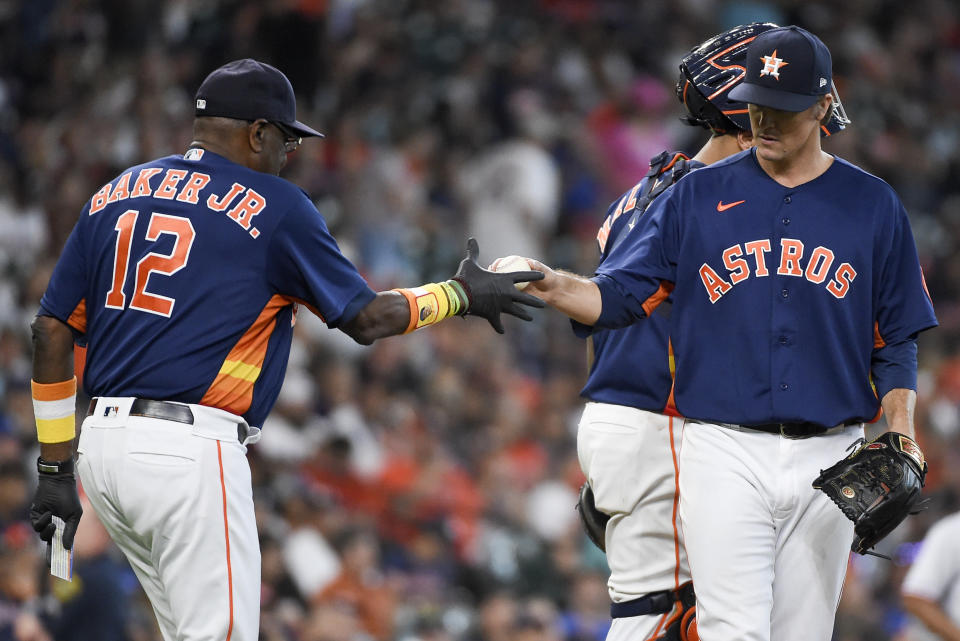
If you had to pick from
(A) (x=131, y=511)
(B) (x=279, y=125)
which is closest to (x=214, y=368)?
(A) (x=131, y=511)

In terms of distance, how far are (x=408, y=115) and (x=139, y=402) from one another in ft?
26.6

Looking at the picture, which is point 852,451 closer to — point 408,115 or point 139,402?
point 139,402

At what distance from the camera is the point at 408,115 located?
12086 mm

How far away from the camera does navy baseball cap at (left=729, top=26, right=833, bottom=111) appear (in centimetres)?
416

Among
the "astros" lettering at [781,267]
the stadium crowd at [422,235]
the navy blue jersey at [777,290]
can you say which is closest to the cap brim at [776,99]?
the navy blue jersey at [777,290]

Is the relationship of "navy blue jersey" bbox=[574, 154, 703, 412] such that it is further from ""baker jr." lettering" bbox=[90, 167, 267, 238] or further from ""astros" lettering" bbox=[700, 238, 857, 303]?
""baker jr." lettering" bbox=[90, 167, 267, 238]

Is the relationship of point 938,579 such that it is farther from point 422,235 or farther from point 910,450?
point 422,235

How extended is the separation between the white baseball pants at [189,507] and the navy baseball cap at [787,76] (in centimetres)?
198

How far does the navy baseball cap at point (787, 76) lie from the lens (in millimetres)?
4156

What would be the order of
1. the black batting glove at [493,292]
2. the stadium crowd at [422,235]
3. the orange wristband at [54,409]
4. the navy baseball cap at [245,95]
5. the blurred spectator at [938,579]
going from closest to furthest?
the black batting glove at [493,292]
the navy baseball cap at [245,95]
the orange wristband at [54,409]
the blurred spectator at [938,579]
the stadium crowd at [422,235]

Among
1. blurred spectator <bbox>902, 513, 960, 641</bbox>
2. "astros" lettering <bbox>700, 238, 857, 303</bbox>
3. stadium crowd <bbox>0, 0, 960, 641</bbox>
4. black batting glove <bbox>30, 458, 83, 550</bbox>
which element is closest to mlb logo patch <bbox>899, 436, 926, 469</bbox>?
"astros" lettering <bbox>700, 238, 857, 303</bbox>

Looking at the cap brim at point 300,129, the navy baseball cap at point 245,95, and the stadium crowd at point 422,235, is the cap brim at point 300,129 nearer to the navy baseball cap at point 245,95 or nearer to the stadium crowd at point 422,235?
the navy baseball cap at point 245,95

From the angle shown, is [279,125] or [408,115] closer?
[279,125]

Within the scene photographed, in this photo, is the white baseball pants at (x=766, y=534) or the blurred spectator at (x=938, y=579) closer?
the white baseball pants at (x=766, y=534)
